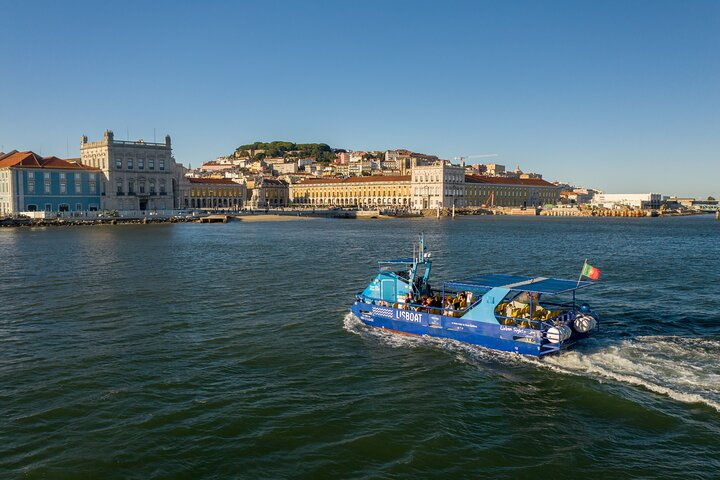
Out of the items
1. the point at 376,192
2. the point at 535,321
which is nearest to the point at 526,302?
the point at 535,321

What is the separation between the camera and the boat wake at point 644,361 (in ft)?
52.4

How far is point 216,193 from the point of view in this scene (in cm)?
16675

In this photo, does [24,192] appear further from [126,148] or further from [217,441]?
[217,441]

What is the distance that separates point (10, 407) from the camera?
1477 centimetres

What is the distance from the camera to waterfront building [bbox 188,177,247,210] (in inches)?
6388

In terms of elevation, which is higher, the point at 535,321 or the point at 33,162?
the point at 33,162

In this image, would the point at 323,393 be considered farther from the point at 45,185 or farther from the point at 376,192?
the point at 376,192

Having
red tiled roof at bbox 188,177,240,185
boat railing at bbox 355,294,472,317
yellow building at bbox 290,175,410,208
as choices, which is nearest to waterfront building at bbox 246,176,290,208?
red tiled roof at bbox 188,177,240,185

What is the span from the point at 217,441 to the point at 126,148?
103 m

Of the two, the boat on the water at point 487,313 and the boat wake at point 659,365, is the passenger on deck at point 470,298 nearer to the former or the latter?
the boat on the water at point 487,313

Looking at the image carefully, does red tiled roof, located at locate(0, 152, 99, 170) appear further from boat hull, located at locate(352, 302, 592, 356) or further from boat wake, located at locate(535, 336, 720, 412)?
boat wake, located at locate(535, 336, 720, 412)

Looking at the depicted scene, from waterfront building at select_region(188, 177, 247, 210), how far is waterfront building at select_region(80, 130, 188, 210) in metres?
47.0

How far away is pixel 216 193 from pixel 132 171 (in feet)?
196

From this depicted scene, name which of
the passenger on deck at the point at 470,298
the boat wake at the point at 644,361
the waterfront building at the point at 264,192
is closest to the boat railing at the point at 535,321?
the boat wake at the point at 644,361
